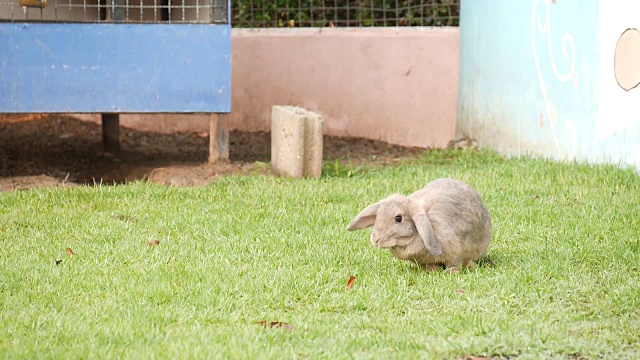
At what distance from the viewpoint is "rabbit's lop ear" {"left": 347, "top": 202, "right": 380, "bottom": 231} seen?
16.1 feet

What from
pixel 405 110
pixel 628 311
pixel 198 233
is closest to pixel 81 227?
pixel 198 233

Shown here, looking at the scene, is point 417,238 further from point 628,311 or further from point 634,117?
point 634,117

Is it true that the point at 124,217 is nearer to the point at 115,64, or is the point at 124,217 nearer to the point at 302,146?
the point at 302,146

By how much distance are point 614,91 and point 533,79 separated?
138 cm

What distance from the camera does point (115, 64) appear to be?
8672mm

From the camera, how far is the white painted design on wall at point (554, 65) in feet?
27.0

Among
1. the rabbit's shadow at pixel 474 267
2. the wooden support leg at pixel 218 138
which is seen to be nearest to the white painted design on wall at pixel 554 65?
the wooden support leg at pixel 218 138

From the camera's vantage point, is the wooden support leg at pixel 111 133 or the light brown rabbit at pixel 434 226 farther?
the wooden support leg at pixel 111 133

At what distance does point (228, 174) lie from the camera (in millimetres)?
8430

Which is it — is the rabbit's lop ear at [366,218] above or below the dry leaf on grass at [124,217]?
above

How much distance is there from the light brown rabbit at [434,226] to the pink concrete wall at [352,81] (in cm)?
571

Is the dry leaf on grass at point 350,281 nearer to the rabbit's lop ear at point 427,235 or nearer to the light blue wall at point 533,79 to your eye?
the rabbit's lop ear at point 427,235

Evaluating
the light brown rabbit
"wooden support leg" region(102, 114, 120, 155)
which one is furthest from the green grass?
"wooden support leg" region(102, 114, 120, 155)

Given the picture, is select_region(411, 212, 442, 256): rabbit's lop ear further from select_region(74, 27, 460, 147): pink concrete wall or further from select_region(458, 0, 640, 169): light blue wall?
select_region(74, 27, 460, 147): pink concrete wall
